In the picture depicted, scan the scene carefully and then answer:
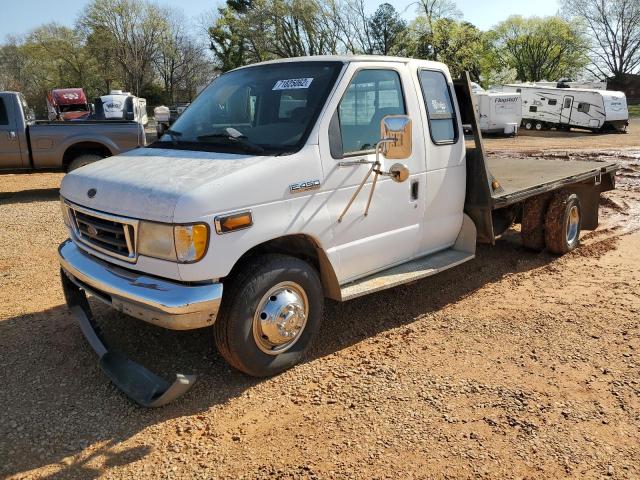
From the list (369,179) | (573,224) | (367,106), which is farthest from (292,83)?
(573,224)

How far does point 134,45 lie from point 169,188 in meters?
42.7

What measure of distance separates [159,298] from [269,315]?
73 centimetres

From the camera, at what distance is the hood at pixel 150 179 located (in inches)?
127

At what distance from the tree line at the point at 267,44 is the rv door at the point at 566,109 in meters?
11.8

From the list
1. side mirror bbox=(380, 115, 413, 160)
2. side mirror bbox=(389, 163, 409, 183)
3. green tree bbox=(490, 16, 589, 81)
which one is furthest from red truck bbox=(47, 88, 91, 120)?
green tree bbox=(490, 16, 589, 81)

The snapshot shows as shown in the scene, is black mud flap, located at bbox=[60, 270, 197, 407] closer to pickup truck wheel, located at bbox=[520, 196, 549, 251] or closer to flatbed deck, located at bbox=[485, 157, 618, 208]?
flatbed deck, located at bbox=[485, 157, 618, 208]

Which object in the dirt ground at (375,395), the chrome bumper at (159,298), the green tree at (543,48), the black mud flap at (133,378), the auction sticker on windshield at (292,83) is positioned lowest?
the dirt ground at (375,395)

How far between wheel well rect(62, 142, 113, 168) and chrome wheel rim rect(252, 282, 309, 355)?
903cm

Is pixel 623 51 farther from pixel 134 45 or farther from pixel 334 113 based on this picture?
pixel 334 113

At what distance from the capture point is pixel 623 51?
60.5 m

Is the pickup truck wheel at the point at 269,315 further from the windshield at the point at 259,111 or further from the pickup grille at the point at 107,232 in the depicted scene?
the windshield at the point at 259,111

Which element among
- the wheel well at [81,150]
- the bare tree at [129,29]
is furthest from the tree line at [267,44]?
the wheel well at [81,150]

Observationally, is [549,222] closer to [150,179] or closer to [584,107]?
[150,179]

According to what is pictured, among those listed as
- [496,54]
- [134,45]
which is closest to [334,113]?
[134,45]
